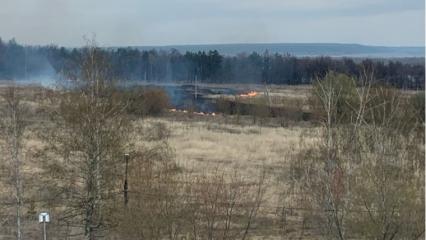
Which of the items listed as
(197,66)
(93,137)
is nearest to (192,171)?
(93,137)

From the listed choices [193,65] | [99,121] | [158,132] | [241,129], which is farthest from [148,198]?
[193,65]

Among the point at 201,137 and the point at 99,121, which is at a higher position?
the point at 99,121

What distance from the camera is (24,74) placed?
114250 millimetres

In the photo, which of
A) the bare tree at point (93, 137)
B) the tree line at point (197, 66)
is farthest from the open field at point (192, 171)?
the tree line at point (197, 66)

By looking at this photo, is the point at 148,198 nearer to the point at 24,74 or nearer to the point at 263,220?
the point at 263,220

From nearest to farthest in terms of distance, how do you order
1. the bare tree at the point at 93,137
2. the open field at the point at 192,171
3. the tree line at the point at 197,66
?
the open field at the point at 192,171 → the bare tree at the point at 93,137 → the tree line at the point at 197,66

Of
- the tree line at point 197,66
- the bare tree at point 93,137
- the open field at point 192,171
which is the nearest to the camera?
the open field at point 192,171

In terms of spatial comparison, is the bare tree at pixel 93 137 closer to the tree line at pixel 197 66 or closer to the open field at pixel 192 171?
the open field at pixel 192 171

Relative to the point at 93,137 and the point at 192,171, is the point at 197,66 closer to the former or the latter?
the point at 192,171

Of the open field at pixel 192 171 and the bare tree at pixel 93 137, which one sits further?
the bare tree at pixel 93 137

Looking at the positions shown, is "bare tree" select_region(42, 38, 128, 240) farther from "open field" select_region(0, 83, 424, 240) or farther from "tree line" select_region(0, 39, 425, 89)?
"tree line" select_region(0, 39, 425, 89)

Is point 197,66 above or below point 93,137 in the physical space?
below

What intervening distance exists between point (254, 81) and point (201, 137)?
84.6 m

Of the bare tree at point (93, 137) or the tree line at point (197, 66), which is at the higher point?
the bare tree at point (93, 137)
